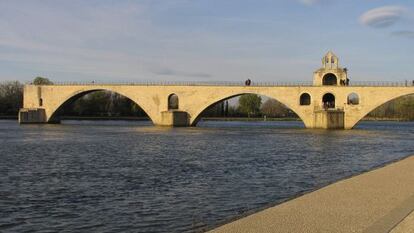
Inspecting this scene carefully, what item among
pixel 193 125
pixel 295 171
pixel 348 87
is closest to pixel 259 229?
pixel 295 171

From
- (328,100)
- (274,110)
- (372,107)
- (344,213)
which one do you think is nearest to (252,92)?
(328,100)

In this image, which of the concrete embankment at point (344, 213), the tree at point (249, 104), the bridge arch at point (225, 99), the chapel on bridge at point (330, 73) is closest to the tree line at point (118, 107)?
the tree at point (249, 104)

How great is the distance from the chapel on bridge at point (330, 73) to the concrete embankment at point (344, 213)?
71.2 metres

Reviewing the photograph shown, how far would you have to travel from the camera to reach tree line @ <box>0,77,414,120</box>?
5187 inches

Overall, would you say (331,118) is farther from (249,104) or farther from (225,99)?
(249,104)

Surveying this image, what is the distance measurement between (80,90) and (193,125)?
2163 cm

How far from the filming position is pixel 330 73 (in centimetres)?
8744

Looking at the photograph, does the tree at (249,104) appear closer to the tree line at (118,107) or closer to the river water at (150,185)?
the tree line at (118,107)

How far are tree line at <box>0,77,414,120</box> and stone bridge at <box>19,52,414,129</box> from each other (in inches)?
205

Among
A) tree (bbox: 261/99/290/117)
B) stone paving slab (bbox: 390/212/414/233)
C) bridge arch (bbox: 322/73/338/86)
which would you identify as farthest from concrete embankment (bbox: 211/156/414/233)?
tree (bbox: 261/99/290/117)

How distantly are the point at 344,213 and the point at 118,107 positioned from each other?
134 m

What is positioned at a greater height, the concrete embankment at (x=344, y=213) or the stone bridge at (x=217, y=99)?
the stone bridge at (x=217, y=99)

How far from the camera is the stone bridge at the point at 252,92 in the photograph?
81125 mm

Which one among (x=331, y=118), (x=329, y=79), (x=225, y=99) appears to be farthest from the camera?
(x=225, y=99)
